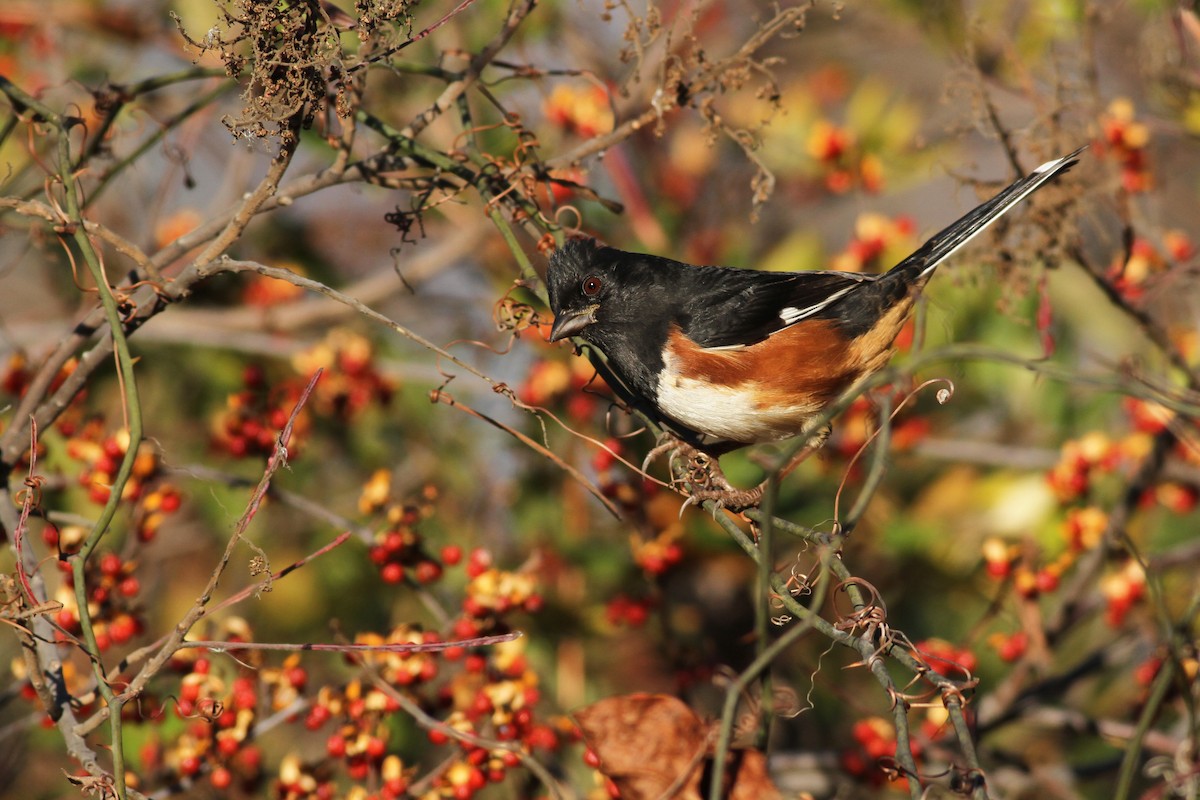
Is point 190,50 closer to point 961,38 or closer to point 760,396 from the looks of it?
point 760,396

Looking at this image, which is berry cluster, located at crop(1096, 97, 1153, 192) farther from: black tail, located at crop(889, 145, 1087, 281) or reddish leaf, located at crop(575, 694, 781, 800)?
reddish leaf, located at crop(575, 694, 781, 800)

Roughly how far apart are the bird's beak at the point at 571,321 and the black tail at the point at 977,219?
0.85 meters

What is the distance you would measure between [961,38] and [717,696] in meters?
2.44

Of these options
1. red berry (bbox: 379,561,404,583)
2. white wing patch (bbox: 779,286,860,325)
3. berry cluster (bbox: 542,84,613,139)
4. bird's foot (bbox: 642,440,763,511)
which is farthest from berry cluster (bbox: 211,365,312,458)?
berry cluster (bbox: 542,84,613,139)

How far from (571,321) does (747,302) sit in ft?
1.56

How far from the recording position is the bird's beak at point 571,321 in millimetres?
2551

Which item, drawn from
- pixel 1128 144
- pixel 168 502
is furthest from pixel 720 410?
pixel 1128 144

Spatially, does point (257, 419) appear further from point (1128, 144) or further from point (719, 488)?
point (1128, 144)

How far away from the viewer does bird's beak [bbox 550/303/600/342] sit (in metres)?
2.55

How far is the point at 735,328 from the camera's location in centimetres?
274

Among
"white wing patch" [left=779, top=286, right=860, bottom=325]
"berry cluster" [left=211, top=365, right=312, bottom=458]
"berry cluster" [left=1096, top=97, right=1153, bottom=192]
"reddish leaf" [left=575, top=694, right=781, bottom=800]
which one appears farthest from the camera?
"berry cluster" [left=1096, top=97, right=1153, bottom=192]

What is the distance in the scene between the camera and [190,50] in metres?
1.72

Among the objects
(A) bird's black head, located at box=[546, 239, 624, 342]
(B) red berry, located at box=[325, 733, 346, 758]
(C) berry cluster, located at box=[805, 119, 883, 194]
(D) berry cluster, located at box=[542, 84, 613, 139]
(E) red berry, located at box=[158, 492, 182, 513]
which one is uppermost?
(D) berry cluster, located at box=[542, 84, 613, 139]

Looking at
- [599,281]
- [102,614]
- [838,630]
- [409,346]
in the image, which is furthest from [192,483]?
[838,630]
